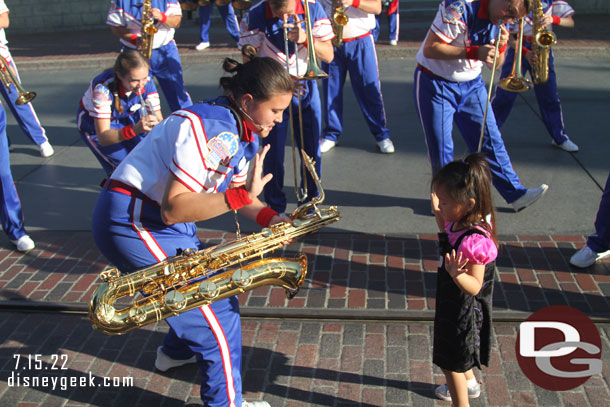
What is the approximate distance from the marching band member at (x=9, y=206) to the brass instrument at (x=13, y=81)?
3.55 feet

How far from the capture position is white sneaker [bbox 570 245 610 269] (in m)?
4.19

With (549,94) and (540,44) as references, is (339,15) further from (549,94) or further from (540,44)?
(549,94)

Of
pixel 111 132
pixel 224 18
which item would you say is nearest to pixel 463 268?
pixel 111 132

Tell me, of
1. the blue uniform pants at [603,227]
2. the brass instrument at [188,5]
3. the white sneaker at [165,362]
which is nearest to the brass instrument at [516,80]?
the blue uniform pants at [603,227]

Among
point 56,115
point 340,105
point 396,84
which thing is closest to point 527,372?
point 340,105

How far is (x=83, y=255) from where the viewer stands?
A: 483 centimetres

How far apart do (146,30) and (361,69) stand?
2.41m

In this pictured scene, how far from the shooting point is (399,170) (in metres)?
6.12

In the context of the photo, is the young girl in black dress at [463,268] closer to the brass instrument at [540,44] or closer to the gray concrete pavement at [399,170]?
the gray concrete pavement at [399,170]

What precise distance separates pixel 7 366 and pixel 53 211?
236cm

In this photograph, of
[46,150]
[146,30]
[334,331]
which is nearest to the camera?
[334,331]

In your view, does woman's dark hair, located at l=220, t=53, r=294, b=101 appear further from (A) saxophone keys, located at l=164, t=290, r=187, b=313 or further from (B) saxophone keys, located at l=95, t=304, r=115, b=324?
(B) saxophone keys, located at l=95, t=304, r=115, b=324

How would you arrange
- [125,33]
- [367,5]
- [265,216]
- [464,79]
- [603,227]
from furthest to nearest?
1. [125,33]
2. [367,5]
3. [464,79]
4. [603,227]
5. [265,216]

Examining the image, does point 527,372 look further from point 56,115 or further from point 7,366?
point 56,115
